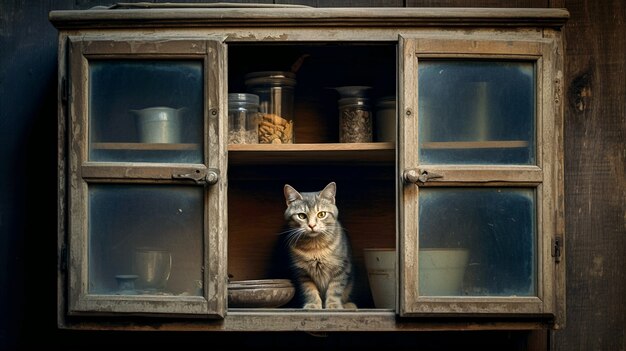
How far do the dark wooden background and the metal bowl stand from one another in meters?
0.28

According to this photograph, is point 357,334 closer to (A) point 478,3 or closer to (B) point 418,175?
(B) point 418,175

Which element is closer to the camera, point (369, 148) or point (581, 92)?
point (369, 148)

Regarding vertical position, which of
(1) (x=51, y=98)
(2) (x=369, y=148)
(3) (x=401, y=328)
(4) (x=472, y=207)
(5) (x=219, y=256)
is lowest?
(3) (x=401, y=328)

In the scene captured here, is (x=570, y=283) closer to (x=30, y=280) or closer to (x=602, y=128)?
(x=602, y=128)

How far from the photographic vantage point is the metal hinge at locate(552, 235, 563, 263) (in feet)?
5.67

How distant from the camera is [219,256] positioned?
67.7 inches

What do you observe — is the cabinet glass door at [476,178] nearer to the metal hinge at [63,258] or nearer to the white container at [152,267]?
the white container at [152,267]

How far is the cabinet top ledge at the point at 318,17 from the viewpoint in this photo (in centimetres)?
173

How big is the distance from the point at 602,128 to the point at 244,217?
3.31 feet

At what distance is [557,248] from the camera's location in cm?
173

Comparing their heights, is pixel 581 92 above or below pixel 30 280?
above

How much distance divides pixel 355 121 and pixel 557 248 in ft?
1.84

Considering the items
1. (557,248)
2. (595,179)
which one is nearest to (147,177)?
(557,248)

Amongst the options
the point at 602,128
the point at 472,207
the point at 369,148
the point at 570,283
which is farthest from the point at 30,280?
the point at 602,128
